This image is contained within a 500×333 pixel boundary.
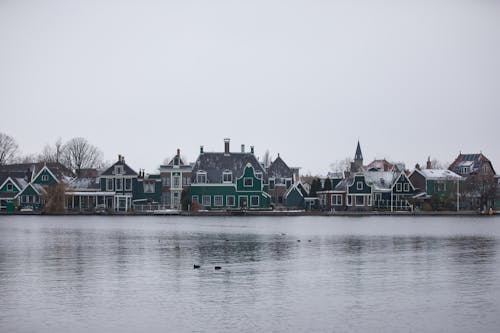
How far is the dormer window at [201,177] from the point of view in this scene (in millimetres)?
98062

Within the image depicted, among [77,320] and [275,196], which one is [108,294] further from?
[275,196]

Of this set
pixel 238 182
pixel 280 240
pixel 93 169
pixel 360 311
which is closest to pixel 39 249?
pixel 280 240

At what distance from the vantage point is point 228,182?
9819cm

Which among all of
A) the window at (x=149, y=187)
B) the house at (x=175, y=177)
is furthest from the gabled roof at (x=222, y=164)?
the window at (x=149, y=187)

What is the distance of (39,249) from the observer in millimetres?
40125

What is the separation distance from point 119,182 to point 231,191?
13684mm

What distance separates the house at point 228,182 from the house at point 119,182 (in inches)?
294

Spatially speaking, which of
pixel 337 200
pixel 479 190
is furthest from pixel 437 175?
pixel 337 200

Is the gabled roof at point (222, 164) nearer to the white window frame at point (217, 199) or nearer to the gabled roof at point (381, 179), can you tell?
the white window frame at point (217, 199)

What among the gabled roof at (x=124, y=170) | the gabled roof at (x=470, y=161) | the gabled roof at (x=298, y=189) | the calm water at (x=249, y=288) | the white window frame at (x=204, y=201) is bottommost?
the calm water at (x=249, y=288)

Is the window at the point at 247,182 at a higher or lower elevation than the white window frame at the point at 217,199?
higher

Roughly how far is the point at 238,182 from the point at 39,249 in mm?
58185

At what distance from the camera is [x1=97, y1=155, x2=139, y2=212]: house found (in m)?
98.5

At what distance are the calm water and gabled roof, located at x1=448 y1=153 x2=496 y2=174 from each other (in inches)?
2908
